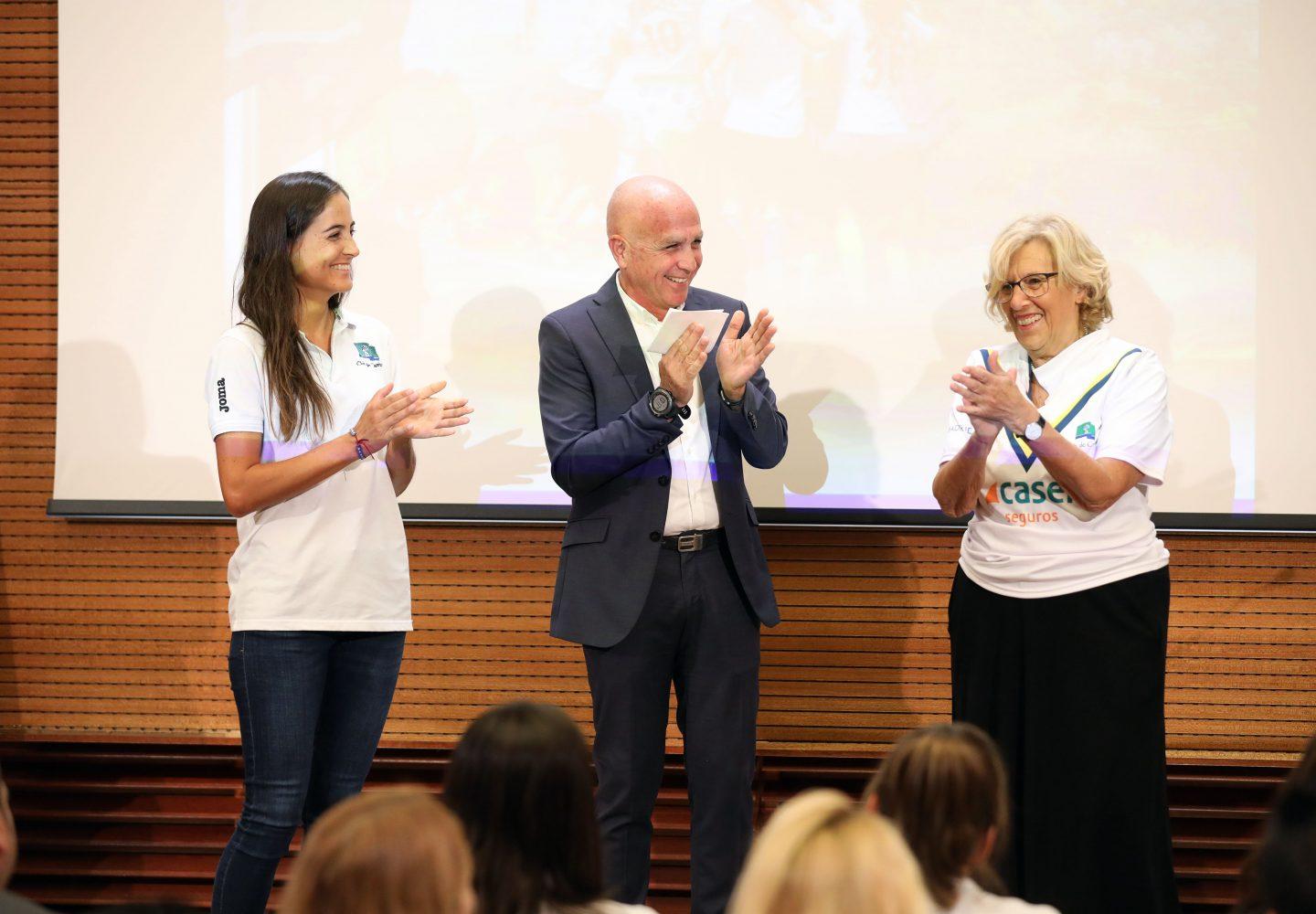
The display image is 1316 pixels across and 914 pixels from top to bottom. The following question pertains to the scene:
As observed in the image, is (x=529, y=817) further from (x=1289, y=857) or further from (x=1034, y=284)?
(x=1034, y=284)

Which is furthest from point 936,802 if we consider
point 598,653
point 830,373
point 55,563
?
point 55,563

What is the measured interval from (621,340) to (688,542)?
477 millimetres

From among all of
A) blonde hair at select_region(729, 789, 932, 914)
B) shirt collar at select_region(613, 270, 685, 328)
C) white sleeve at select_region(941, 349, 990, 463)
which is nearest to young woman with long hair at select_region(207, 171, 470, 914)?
shirt collar at select_region(613, 270, 685, 328)

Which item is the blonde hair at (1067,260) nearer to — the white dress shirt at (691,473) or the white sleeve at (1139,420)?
the white sleeve at (1139,420)

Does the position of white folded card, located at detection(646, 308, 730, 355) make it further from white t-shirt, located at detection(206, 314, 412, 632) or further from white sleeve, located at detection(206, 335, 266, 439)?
white sleeve, located at detection(206, 335, 266, 439)

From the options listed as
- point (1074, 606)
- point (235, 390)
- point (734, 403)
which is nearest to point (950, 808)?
point (1074, 606)

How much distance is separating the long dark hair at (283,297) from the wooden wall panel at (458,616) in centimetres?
101

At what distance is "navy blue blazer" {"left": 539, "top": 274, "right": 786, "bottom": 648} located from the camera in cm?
268

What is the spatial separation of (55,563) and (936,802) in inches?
117

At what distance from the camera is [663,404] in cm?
259

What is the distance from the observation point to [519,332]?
141 inches

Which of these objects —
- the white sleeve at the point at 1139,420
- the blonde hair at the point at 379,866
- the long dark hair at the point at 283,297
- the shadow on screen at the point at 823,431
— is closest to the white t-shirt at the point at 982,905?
the blonde hair at the point at 379,866

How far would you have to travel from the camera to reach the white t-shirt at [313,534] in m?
2.54

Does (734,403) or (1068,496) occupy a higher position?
(734,403)
